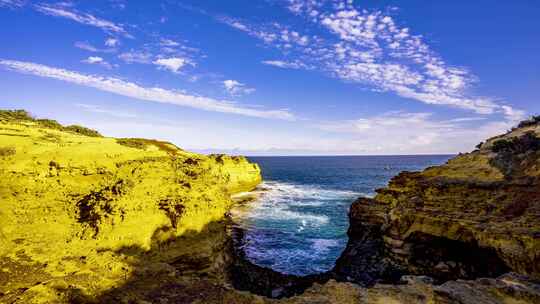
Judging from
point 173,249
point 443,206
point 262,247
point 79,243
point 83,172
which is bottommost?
point 262,247

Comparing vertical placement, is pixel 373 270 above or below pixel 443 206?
below

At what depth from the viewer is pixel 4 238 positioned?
10914 mm

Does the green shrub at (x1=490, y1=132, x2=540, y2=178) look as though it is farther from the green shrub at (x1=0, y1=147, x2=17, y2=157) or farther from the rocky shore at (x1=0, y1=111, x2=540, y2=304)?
the green shrub at (x1=0, y1=147, x2=17, y2=157)

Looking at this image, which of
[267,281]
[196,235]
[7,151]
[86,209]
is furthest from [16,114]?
[267,281]

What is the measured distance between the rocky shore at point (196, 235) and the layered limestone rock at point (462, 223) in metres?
0.07

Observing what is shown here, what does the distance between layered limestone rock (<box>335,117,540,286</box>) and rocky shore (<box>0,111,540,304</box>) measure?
7 cm

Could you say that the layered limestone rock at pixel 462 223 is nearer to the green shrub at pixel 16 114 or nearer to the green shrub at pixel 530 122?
the green shrub at pixel 530 122

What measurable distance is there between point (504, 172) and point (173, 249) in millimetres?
19557

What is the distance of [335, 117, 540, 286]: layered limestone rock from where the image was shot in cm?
1440

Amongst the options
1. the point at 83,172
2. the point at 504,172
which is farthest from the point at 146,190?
the point at 504,172

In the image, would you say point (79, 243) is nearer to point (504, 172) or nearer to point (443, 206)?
point (443, 206)

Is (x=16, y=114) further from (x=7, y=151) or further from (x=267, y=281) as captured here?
(x=267, y=281)

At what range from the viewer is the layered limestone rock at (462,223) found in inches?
567

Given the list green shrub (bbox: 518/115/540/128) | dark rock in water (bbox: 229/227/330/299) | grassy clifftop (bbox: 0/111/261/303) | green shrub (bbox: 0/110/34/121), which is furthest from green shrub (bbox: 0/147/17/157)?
green shrub (bbox: 518/115/540/128)
